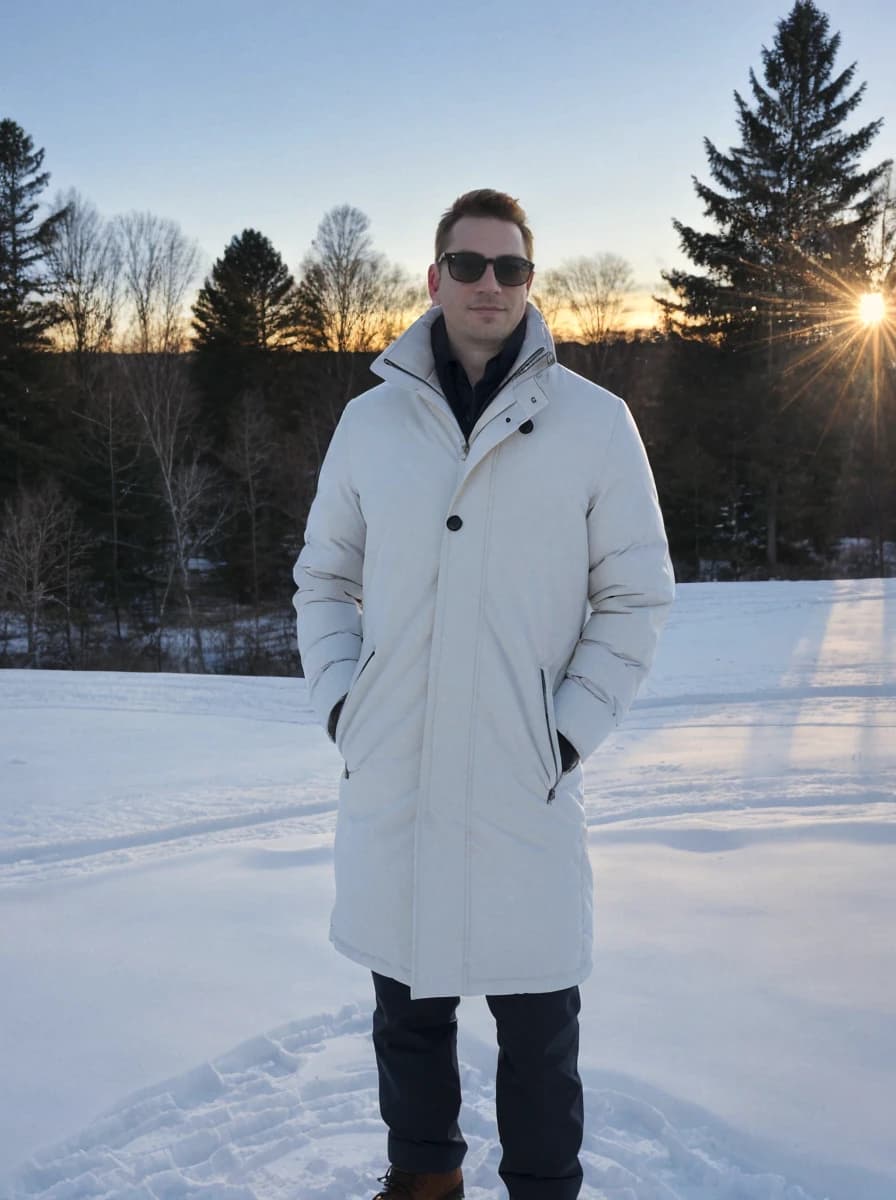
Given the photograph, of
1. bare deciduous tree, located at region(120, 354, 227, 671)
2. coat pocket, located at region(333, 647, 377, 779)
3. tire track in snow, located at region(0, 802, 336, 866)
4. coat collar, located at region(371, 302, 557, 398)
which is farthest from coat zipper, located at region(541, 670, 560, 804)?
bare deciduous tree, located at region(120, 354, 227, 671)

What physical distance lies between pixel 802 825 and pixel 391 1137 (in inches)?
117

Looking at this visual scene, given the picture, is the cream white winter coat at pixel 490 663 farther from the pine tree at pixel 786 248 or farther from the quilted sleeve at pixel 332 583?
the pine tree at pixel 786 248

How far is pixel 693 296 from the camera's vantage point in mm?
26047

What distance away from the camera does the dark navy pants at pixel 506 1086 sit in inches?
76.3

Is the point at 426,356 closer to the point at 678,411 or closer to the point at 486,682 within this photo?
the point at 486,682

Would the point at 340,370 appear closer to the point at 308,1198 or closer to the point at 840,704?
the point at 840,704

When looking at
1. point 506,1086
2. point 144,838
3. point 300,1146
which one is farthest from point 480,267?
point 144,838

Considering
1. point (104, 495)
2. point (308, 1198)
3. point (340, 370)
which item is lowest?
point (308, 1198)

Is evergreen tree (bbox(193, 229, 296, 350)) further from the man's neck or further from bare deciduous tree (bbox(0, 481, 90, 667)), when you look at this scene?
the man's neck

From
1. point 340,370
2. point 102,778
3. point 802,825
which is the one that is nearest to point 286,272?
point 340,370

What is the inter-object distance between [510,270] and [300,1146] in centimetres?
207

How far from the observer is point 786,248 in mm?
24969

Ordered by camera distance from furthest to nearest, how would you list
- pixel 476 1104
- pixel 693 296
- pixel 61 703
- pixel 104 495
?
pixel 693 296 → pixel 104 495 → pixel 61 703 → pixel 476 1104

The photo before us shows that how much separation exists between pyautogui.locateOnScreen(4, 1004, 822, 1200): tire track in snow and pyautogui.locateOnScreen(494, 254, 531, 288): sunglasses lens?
1.98 meters
